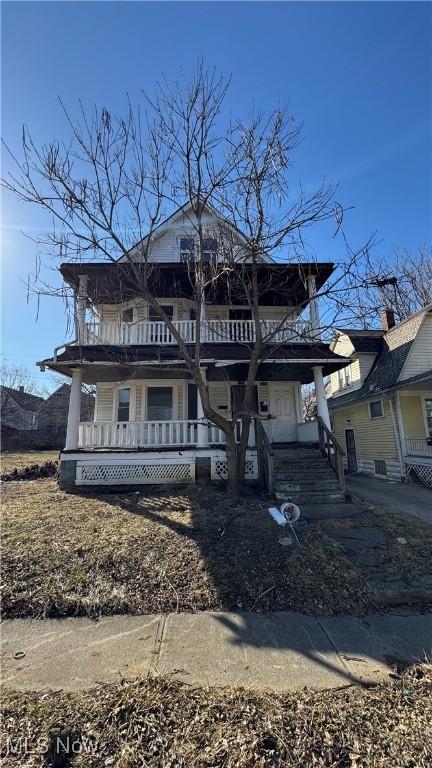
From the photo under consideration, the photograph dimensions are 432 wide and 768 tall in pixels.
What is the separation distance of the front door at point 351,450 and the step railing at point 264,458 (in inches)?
395

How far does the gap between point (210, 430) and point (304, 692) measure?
8624mm

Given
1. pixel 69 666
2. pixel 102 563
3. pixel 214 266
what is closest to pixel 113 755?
pixel 69 666

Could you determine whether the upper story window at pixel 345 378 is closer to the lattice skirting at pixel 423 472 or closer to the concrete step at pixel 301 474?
the lattice skirting at pixel 423 472

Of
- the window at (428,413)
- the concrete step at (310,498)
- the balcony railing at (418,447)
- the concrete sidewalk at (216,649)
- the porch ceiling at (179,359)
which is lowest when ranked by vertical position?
the concrete sidewalk at (216,649)

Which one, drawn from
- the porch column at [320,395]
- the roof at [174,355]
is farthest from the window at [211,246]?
the porch column at [320,395]

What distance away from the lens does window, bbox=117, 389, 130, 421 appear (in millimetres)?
13445

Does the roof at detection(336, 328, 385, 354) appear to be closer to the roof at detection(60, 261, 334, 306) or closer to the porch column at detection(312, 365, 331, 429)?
the roof at detection(60, 261, 334, 306)

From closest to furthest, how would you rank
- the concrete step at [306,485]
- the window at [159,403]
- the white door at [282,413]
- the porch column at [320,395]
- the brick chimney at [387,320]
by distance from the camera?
the concrete step at [306,485] → the porch column at [320,395] → the white door at [282,413] → the window at [159,403] → the brick chimney at [387,320]

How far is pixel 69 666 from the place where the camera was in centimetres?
303

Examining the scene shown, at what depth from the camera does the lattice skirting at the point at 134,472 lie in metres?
10.2

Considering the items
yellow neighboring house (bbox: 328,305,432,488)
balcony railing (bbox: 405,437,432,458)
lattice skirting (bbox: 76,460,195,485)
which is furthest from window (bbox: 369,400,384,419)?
lattice skirting (bbox: 76,460,195,485)

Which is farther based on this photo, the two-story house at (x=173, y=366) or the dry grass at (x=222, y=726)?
the two-story house at (x=173, y=366)

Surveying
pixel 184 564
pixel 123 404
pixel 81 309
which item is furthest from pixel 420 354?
pixel 184 564

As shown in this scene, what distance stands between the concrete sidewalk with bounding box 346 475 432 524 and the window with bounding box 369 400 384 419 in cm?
344
